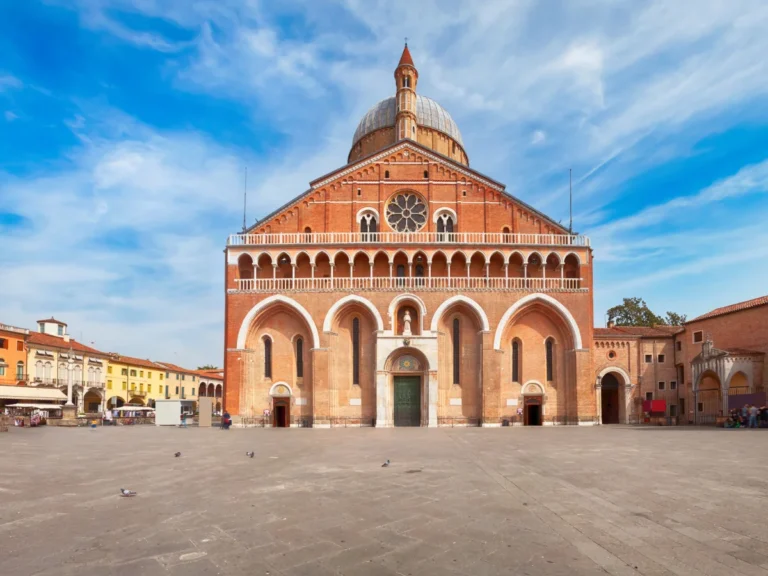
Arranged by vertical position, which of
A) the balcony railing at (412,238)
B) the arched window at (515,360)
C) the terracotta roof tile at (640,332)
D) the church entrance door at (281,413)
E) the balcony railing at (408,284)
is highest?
the balcony railing at (412,238)

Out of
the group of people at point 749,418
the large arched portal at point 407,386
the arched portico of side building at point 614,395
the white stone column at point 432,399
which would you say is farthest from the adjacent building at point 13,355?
the group of people at point 749,418

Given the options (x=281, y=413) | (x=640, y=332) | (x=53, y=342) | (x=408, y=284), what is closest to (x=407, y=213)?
(x=408, y=284)

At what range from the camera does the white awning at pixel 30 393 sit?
43062mm

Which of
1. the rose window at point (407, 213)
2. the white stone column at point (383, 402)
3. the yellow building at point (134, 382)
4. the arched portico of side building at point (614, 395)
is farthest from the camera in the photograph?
the yellow building at point (134, 382)

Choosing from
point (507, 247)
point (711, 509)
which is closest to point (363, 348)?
point (507, 247)

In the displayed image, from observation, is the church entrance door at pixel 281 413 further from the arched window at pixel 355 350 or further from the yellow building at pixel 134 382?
the yellow building at pixel 134 382

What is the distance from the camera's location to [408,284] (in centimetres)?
3294

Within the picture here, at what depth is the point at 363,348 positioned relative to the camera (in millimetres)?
33125

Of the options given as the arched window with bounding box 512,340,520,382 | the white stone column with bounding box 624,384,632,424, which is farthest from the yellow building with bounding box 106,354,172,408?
the white stone column with bounding box 624,384,632,424

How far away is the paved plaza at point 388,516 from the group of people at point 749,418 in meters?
16.4

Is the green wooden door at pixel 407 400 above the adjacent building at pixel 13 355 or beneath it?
beneath

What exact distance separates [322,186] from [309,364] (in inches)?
441

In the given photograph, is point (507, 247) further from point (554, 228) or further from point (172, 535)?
point (172, 535)

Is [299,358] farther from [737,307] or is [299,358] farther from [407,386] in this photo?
[737,307]
